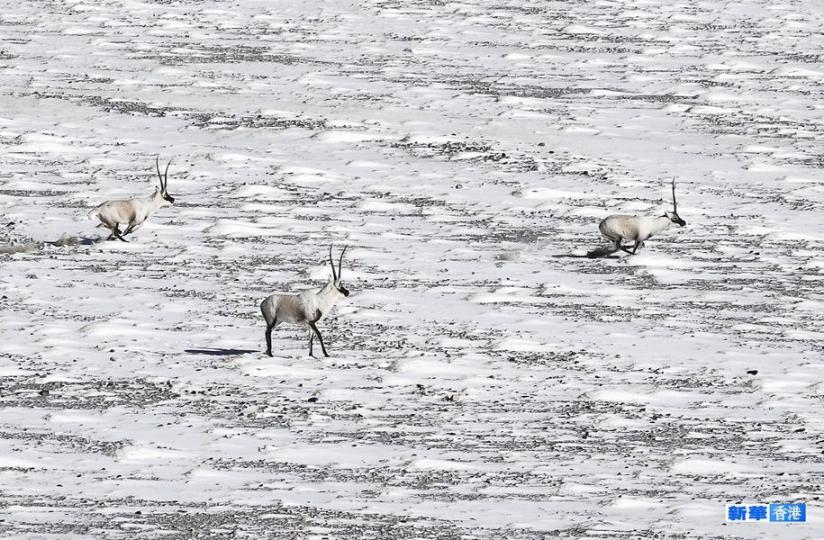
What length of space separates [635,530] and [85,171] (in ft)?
33.3

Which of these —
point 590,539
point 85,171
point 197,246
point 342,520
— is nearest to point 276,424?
point 342,520

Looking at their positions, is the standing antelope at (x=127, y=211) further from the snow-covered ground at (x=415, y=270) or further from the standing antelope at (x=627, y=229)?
the standing antelope at (x=627, y=229)

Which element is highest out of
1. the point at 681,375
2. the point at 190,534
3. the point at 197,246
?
the point at 197,246

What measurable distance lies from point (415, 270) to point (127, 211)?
2713 millimetres

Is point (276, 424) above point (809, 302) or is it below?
below

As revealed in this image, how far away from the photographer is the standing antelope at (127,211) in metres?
14.0

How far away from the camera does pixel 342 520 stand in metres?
8.16

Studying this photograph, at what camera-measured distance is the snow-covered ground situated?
28.8 feet

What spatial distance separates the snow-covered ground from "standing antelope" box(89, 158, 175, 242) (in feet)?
0.92

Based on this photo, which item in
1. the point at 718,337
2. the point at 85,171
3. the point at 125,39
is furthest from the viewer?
the point at 125,39

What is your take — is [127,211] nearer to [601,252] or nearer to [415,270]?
[415,270]

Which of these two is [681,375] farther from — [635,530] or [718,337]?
[635,530]

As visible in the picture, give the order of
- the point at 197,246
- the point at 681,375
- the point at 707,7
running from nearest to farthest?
the point at 681,375 → the point at 197,246 → the point at 707,7

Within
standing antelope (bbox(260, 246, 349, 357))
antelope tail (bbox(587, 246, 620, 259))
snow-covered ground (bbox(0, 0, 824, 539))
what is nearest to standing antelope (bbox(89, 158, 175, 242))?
snow-covered ground (bbox(0, 0, 824, 539))
